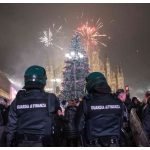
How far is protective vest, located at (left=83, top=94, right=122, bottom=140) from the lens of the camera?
4359mm

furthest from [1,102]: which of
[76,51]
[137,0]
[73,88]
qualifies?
[76,51]

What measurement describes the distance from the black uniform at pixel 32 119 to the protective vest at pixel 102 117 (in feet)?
1.40

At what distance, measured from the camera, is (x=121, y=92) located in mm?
8641

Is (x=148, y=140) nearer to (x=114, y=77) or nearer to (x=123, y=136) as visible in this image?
(x=123, y=136)

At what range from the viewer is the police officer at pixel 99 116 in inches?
171

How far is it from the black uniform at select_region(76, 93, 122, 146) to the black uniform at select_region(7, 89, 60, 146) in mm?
366

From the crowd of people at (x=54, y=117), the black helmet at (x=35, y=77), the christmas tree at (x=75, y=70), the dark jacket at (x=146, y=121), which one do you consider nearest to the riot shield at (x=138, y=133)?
the dark jacket at (x=146, y=121)

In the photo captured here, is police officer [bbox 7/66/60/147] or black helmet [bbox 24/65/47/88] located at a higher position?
black helmet [bbox 24/65/47/88]

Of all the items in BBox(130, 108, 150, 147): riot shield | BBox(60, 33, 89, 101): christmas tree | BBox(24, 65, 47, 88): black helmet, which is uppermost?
BBox(60, 33, 89, 101): christmas tree

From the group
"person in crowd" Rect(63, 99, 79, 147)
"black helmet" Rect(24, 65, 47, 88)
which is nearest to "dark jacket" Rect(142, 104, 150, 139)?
"black helmet" Rect(24, 65, 47, 88)

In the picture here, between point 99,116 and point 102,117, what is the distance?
0.14 ft

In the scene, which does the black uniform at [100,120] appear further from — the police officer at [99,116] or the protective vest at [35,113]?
the protective vest at [35,113]

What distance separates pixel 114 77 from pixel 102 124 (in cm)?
10737

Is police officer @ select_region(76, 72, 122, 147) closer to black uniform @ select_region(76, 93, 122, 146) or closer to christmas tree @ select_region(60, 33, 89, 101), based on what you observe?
black uniform @ select_region(76, 93, 122, 146)
